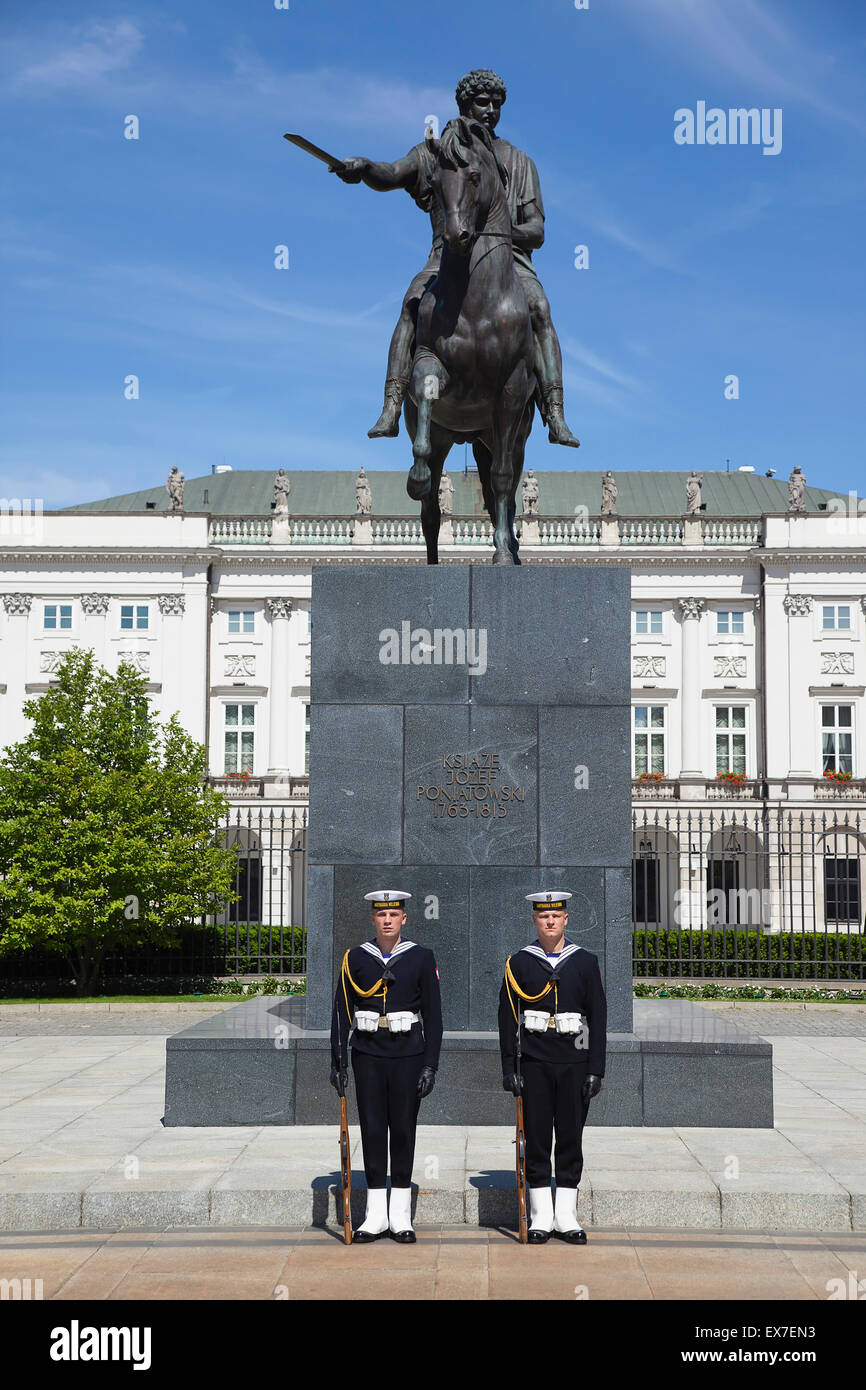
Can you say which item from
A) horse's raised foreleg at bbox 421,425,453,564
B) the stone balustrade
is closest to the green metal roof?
the stone balustrade

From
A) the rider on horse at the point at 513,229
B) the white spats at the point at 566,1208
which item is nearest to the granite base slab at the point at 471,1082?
the white spats at the point at 566,1208

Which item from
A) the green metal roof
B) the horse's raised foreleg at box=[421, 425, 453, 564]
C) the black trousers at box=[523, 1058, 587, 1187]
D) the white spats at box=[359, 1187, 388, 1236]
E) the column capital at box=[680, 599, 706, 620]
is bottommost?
the white spats at box=[359, 1187, 388, 1236]

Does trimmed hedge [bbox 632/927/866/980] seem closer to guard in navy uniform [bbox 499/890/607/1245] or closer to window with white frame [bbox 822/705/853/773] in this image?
guard in navy uniform [bbox 499/890/607/1245]

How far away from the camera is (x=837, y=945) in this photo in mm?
24312

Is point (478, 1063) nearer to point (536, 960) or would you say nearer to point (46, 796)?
point (536, 960)

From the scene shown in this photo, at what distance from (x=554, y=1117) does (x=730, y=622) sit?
47.6 meters

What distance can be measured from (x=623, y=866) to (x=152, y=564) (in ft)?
148

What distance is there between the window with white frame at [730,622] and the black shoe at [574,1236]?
4763cm

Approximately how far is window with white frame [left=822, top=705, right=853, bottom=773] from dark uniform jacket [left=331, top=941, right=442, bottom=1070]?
45.9 m

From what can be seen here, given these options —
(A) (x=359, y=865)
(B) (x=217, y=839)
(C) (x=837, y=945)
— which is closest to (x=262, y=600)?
(B) (x=217, y=839)

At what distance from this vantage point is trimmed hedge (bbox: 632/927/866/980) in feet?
79.9

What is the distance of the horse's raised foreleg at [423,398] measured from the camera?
32.3 feet

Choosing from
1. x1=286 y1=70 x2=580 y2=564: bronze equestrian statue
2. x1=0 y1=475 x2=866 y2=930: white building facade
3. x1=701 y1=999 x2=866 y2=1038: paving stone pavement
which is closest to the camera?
x1=286 y1=70 x2=580 y2=564: bronze equestrian statue

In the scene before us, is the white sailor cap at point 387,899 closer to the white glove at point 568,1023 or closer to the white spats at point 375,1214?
the white glove at point 568,1023
